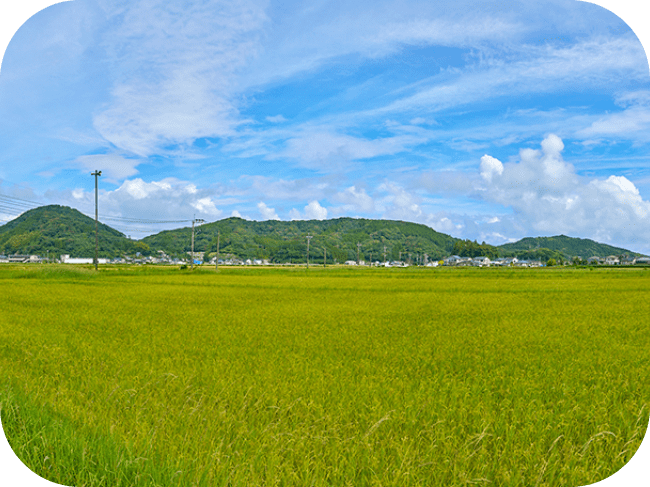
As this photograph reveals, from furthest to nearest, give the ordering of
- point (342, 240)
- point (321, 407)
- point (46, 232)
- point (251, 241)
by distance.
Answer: point (342, 240) → point (251, 241) → point (46, 232) → point (321, 407)

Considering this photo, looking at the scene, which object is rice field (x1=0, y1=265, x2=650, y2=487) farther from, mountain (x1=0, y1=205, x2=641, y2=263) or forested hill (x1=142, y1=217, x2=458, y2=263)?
forested hill (x1=142, y1=217, x2=458, y2=263)

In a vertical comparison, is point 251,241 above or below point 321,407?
above

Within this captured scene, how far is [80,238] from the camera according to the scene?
1047 centimetres

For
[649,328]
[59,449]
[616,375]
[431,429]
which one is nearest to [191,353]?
[59,449]

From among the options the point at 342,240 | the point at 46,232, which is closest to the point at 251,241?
the point at 46,232

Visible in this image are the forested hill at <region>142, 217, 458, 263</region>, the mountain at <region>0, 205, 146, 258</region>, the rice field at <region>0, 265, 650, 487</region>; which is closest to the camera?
the rice field at <region>0, 265, 650, 487</region>

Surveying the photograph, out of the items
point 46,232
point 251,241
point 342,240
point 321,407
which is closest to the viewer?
point 321,407

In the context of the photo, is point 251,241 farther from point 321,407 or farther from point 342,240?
point 342,240

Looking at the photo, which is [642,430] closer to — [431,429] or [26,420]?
[431,429]

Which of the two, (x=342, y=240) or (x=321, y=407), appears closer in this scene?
(x=321, y=407)

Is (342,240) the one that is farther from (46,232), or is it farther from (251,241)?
(46,232)

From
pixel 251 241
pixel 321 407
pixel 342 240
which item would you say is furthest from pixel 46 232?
pixel 342 240

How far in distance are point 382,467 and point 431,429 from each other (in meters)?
0.58

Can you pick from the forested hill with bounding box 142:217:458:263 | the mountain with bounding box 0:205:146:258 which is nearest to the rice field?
the mountain with bounding box 0:205:146:258
